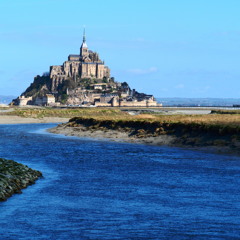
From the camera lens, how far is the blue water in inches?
722

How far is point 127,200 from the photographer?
2311cm

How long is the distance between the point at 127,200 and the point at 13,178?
600cm

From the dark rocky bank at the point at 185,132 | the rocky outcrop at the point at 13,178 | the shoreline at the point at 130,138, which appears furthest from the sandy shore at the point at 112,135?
the rocky outcrop at the point at 13,178

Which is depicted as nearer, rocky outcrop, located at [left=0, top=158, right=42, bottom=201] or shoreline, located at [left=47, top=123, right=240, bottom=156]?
rocky outcrop, located at [left=0, top=158, right=42, bottom=201]

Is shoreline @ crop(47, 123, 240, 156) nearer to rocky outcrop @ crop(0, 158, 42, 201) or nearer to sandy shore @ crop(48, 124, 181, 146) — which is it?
sandy shore @ crop(48, 124, 181, 146)

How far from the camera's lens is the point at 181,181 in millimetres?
28125

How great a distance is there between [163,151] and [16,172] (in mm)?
19431

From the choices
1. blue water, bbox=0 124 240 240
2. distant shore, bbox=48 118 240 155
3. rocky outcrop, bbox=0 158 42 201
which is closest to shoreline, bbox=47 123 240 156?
distant shore, bbox=48 118 240 155

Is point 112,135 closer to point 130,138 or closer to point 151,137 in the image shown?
point 130,138

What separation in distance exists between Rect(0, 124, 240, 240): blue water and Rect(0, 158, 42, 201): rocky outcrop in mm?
470

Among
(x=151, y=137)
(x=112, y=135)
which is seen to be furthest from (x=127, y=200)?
(x=112, y=135)

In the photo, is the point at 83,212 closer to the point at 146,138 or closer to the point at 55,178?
the point at 55,178

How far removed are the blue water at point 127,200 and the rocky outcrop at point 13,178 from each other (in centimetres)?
47

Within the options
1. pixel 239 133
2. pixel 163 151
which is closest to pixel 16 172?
pixel 163 151
